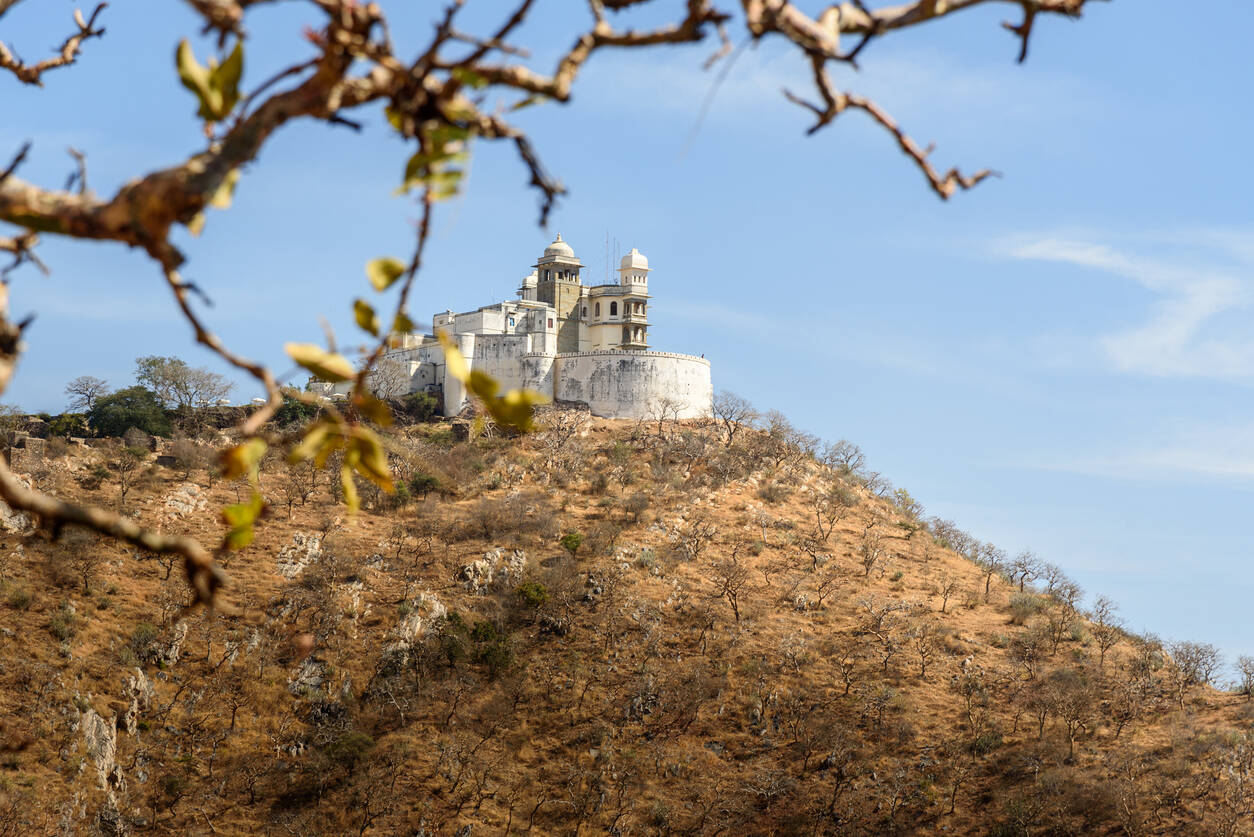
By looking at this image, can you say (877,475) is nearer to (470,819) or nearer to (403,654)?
(403,654)

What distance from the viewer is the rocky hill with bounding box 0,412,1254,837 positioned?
2339cm

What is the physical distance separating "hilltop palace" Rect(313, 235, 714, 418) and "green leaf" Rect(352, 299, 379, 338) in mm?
40921

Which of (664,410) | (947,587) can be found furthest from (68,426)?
(947,587)

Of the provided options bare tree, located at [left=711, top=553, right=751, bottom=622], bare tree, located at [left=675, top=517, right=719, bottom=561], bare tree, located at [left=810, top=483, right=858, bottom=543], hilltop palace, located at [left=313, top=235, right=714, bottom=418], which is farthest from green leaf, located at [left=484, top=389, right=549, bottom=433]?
hilltop palace, located at [left=313, top=235, right=714, bottom=418]

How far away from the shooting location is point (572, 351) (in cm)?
4956

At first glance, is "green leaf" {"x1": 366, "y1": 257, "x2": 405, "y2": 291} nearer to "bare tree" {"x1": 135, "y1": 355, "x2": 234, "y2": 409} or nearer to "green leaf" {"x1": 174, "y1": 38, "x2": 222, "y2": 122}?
"green leaf" {"x1": 174, "y1": 38, "x2": 222, "y2": 122}

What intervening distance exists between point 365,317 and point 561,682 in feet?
87.8

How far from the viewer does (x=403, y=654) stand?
28109 millimetres

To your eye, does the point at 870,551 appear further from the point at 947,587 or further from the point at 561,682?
the point at 561,682

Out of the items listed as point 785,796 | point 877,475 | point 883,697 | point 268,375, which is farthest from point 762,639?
Result: point 268,375

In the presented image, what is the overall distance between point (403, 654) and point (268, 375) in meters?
27.2

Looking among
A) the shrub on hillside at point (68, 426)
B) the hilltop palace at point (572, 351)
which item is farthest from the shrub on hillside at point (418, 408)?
the shrub on hillside at point (68, 426)

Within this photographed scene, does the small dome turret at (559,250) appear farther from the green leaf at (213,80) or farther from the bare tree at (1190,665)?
the green leaf at (213,80)

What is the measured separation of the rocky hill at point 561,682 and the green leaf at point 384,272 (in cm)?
1831
